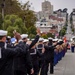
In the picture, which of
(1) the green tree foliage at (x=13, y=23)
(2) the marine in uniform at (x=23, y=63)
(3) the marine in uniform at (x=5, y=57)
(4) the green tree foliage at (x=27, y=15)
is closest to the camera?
(3) the marine in uniform at (x=5, y=57)

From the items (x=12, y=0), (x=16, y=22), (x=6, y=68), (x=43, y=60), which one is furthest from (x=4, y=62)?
(x=12, y=0)

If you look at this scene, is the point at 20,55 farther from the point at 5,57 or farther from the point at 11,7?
the point at 11,7

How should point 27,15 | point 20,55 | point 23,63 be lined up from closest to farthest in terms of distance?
point 20,55 → point 23,63 → point 27,15

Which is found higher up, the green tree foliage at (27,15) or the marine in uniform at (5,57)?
the marine in uniform at (5,57)

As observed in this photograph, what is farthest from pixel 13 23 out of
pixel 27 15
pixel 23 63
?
pixel 23 63

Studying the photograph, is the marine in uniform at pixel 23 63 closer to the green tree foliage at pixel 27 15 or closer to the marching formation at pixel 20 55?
the marching formation at pixel 20 55

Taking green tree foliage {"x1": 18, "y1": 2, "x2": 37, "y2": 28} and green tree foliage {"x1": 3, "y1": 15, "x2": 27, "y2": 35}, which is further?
green tree foliage {"x1": 18, "y1": 2, "x2": 37, "y2": 28}

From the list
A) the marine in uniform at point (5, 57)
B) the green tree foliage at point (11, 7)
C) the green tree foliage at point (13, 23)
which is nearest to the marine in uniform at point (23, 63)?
the marine in uniform at point (5, 57)

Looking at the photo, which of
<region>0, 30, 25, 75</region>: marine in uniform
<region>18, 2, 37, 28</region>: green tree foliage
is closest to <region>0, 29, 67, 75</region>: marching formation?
<region>0, 30, 25, 75</region>: marine in uniform

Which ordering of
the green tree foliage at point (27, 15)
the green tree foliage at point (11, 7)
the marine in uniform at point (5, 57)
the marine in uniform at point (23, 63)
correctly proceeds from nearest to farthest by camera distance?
the marine in uniform at point (5, 57), the marine in uniform at point (23, 63), the green tree foliage at point (11, 7), the green tree foliage at point (27, 15)

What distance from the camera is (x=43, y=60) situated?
15328mm

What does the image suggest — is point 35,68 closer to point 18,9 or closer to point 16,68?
point 16,68

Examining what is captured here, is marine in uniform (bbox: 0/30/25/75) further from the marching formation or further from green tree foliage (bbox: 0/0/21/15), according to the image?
green tree foliage (bbox: 0/0/21/15)

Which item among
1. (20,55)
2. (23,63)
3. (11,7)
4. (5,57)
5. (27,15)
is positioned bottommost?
(27,15)
